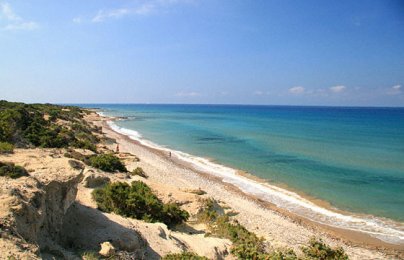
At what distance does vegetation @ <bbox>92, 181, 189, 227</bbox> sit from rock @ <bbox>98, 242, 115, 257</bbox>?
4.36m

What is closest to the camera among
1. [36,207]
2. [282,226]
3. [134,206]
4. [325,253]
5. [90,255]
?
[36,207]

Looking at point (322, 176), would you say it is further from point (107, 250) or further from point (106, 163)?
point (107, 250)

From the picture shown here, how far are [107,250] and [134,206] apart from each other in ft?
17.9

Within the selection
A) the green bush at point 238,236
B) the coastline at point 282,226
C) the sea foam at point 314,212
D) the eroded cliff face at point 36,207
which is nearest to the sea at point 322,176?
the sea foam at point 314,212

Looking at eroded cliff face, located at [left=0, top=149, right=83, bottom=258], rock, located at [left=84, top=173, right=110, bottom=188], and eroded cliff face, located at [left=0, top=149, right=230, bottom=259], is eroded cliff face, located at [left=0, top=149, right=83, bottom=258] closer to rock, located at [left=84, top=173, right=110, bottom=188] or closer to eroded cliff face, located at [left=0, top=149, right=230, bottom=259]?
eroded cliff face, located at [left=0, top=149, right=230, bottom=259]

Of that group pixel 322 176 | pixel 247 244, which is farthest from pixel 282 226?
pixel 322 176

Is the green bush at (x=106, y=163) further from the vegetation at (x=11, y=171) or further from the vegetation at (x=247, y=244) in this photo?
the vegetation at (x=11, y=171)

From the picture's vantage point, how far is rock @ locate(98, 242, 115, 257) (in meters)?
8.89

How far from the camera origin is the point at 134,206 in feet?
47.3

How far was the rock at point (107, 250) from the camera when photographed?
29.2 ft

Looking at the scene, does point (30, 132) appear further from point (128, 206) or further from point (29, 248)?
point (29, 248)

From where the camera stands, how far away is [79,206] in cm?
1161

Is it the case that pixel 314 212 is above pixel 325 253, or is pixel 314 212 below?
below

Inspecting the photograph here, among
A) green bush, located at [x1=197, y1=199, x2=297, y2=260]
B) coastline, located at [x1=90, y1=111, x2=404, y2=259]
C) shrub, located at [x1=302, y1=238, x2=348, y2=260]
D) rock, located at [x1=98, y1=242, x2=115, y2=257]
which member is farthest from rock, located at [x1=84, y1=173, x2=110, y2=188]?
shrub, located at [x1=302, y1=238, x2=348, y2=260]
